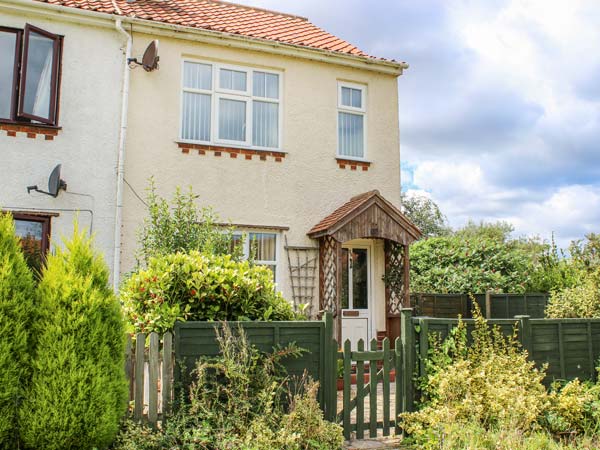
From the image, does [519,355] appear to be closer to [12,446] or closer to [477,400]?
[477,400]

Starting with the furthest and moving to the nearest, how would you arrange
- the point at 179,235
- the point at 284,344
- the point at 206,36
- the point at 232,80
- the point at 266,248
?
1. the point at 232,80
2. the point at 266,248
3. the point at 206,36
4. the point at 179,235
5. the point at 284,344

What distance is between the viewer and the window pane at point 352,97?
40.3ft

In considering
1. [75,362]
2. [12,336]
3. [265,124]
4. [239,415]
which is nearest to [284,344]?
[239,415]

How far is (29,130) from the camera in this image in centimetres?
971

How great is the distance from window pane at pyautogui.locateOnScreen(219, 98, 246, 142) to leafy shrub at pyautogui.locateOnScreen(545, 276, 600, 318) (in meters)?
6.59

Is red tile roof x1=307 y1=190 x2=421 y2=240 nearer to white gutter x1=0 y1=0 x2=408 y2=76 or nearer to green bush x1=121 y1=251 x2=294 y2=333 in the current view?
white gutter x1=0 y1=0 x2=408 y2=76

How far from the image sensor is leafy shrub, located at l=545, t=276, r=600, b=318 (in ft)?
29.6

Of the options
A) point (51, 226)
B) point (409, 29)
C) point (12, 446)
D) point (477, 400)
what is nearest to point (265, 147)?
point (51, 226)

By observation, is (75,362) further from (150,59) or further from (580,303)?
(580,303)

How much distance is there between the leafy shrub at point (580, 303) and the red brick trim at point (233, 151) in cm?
578

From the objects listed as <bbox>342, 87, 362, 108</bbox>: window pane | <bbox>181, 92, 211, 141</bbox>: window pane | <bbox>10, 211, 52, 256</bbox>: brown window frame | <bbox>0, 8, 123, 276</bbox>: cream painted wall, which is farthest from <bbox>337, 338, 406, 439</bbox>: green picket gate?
<bbox>342, 87, 362, 108</bbox>: window pane

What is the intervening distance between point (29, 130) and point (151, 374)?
6185 mm

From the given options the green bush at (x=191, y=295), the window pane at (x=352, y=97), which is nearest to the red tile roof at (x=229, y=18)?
the window pane at (x=352, y=97)

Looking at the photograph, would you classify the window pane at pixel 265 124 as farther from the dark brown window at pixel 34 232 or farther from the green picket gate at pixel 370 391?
the green picket gate at pixel 370 391
